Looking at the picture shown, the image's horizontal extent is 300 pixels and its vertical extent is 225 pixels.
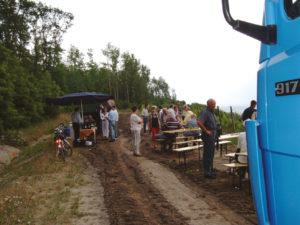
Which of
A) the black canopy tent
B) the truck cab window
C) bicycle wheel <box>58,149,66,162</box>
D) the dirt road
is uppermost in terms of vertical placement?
the black canopy tent

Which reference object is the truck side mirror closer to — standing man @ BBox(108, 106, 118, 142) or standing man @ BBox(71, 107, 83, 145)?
standing man @ BBox(71, 107, 83, 145)

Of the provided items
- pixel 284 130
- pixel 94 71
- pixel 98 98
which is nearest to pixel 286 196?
pixel 284 130

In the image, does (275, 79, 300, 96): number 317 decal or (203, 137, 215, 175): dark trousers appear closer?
(275, 79, 300, 96): number 317 decal

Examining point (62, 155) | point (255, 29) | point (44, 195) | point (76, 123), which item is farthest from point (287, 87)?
point (76, 123)

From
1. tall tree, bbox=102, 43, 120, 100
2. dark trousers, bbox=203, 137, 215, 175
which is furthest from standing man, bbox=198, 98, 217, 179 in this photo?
tall tree, bbox=102, 43, 120, 100

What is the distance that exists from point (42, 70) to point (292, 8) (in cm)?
5080

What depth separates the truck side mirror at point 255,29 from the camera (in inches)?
120

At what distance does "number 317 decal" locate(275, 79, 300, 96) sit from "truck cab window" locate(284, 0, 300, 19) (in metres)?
0.45

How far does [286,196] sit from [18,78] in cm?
3412

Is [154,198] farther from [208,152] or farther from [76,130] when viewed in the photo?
[76,130]

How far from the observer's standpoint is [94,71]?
8300 centimetres

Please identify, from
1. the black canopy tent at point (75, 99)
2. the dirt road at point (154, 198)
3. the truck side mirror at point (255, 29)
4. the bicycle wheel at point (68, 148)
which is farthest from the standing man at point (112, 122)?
the truck side mirror at point (255, 29)

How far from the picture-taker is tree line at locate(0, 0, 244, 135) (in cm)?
3281

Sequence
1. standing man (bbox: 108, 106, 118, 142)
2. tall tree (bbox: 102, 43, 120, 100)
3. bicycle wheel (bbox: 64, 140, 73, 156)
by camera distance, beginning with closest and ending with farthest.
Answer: bicycle wheel (bbox: 64, 140, 73, 156) < standing man (bbox: 108, 106, 118, 142) < tall tree (bbox: 102, 43, 120, 100)
